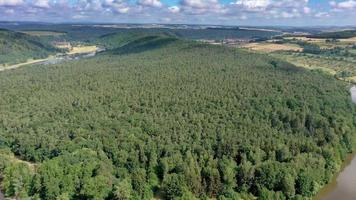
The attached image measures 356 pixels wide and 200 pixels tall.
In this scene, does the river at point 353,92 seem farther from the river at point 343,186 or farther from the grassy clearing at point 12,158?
the grassy clearing at point 12,158

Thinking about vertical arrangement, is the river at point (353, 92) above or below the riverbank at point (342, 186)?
above

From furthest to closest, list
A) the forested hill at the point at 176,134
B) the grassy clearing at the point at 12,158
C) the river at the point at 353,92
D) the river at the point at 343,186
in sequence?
the river at the point at 353,92 < the grassy clearing at the point at 12,158 < the river at the point at 343,186 < the forested hill at the point at 176,134

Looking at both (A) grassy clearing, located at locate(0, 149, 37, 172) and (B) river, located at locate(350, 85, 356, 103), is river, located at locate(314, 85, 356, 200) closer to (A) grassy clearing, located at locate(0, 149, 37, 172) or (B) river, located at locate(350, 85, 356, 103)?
(A) grassy clearing, located at locate(0, 149, 37, 172)

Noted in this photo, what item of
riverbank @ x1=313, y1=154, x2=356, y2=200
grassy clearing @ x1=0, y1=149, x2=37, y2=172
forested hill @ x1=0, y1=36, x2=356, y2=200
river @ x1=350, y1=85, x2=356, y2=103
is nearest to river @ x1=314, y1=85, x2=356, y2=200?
riverbank @ x1=313, y1=154, x2=356, y2=200

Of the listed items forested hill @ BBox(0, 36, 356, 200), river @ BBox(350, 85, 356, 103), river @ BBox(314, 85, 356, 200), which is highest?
forested hill @ BBox(0, 36, 356, 200)

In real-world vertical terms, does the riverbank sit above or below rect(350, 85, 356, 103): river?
below

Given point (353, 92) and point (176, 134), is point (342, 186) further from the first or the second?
point (353, 92)

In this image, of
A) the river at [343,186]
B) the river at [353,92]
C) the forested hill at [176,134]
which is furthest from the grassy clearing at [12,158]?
the river at [353,92]

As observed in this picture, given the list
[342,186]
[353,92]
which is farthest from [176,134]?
[353,92]

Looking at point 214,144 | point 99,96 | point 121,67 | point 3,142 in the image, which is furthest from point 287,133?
point 121,67
